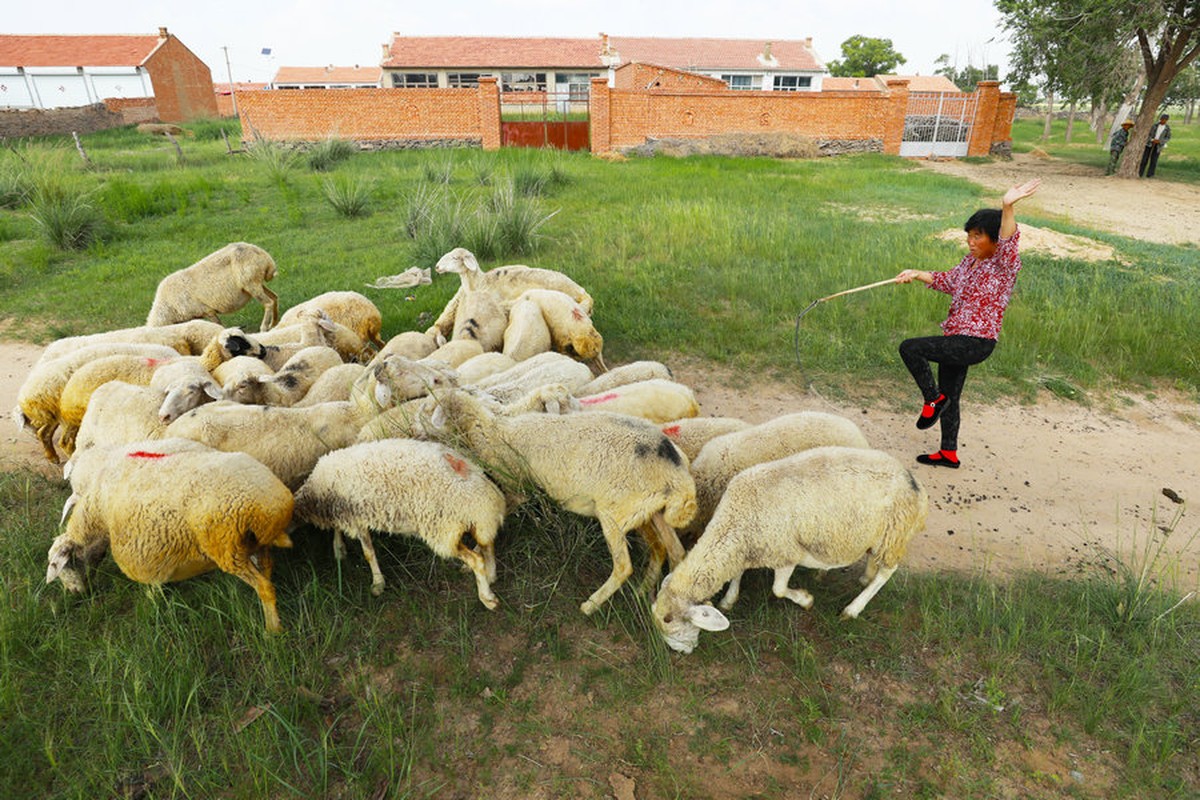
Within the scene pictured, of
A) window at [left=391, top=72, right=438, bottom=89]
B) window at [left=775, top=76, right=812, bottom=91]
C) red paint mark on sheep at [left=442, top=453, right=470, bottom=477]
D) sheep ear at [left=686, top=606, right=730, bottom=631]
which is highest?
window at [left=391, top=72, right=438, bottom=89]

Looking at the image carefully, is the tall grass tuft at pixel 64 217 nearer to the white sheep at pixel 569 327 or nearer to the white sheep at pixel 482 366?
the white sheep at pixel 569 327

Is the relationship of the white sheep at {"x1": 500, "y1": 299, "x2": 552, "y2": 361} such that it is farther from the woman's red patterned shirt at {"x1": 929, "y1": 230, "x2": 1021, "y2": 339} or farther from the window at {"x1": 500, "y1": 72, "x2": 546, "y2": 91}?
the window at {"x1": 500, "y1": 72, "x2": 546, "y2": 91}

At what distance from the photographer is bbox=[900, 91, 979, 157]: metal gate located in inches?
961

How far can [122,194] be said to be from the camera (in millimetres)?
12164

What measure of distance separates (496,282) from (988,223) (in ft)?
15.5

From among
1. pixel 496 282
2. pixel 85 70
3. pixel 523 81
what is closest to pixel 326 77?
pixel 85 70

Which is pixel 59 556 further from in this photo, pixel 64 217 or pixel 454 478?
pixel 64 217

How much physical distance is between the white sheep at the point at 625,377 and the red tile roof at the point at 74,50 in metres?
49.2

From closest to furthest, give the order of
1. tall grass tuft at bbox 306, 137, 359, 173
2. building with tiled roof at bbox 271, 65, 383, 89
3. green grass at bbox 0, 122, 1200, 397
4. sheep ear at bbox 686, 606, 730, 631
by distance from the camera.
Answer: sheep ear at bbox 686, 606, 730, 631, green grass at bbox 0, 122, 1200, 397, tall grass tuft at bbox 306, 137, 359, 173, building with tiled roof at bbox 271, 65, 383, 89

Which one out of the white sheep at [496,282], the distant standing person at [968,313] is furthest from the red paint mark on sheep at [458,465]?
the distant standing person at [968,313]

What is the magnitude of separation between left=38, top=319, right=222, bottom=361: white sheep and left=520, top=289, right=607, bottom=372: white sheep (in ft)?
10.1

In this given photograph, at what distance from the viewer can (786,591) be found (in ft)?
10.7

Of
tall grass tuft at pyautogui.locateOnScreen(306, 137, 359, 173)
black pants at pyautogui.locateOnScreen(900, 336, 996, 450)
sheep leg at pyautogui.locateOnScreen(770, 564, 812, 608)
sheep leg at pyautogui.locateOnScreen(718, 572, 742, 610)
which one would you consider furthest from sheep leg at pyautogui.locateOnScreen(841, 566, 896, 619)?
tall grass tuft at pyautogui.locateOnScreen(306, 137, 359, 173)

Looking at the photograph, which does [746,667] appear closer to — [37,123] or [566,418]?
[566,418]
